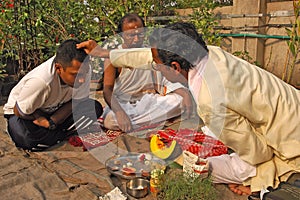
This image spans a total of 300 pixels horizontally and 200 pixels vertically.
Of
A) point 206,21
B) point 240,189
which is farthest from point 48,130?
point 206,21

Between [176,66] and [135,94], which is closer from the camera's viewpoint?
[176,66]

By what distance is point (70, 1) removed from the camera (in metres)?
5.25

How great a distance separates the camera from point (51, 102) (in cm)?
300

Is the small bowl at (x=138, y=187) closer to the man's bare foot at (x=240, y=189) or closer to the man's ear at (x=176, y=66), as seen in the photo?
the man's bare foot at (x=240, y=189)

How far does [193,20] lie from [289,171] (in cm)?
326

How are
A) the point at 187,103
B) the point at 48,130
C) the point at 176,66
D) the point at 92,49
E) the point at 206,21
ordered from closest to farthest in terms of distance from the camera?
the point at 176,66
the point at 92,49
the point at 48,130
the point at 187,103
the point at 206,21

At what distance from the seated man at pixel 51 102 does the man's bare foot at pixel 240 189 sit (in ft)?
4.73

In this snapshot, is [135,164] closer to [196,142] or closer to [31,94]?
[196,142]

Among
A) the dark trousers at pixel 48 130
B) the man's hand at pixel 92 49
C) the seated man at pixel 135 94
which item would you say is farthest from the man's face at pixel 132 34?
the dark trousers at pixel 48 130

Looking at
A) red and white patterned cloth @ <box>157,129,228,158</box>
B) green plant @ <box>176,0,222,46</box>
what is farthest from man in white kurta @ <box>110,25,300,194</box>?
green plant @ <box>176,0,222,46</box>

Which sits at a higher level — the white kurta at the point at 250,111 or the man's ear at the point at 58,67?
the man's ear at the point at 58,67

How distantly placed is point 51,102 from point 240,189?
1.73m

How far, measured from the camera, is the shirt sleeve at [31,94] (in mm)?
2691

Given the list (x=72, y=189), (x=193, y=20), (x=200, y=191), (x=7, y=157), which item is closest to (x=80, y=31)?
(x=193, y=20)
